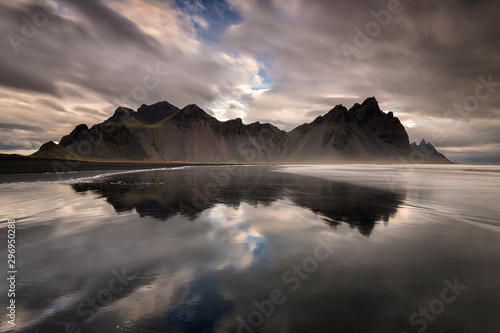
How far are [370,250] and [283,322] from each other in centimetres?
541

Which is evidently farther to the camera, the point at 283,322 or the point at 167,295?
the point at 167,295

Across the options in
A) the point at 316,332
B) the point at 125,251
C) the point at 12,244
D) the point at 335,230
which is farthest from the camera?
the point at 335,230

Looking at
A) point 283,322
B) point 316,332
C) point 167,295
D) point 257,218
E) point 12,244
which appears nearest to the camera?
point 316,332

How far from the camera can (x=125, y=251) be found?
28.3 ft

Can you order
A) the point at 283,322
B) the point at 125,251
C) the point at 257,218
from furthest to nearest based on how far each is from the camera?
the point at 257,218 → the point at 125,251 → the point at 283,322

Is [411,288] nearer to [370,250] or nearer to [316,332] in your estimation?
[370,250]

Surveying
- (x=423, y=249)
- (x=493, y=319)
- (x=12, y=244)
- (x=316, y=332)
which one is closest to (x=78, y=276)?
(x=12, y=244)

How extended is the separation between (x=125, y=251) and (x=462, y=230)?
14.7 m

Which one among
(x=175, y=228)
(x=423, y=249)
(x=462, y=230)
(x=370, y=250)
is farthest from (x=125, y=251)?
(x=462, y=230)

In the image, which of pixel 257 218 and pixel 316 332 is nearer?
pixel 316 332

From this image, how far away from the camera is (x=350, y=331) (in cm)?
445

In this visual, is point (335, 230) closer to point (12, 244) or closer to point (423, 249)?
point (423, 249)

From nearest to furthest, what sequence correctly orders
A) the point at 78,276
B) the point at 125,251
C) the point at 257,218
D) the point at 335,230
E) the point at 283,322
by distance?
the point at 283,322
the point at 78,276
the point at 125,251
the point at 335,230
the point at 257,218

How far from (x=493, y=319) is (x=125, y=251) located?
32.6 feet
